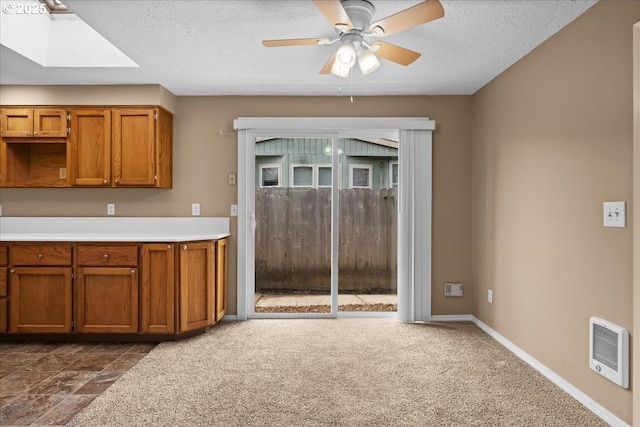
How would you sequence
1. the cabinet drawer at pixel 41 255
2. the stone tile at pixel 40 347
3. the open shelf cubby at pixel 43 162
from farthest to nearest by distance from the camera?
the open shelf cubby at pixel 43 162 < the cabinet drawer at pixel 41 255 < the stone tile at pixel 40 347

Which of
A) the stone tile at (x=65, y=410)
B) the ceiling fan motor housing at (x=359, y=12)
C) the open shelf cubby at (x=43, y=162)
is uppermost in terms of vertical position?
the ceiling fan motor housing at (x=359, y=12)

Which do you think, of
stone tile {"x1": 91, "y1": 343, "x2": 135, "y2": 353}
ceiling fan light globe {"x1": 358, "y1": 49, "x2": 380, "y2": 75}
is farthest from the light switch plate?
stone tile {"x1": 91, "y1": 343, "x2": 135, "y2": 353}

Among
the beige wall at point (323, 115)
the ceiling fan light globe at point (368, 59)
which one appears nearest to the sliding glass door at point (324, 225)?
the beige wall at point (323, 115)

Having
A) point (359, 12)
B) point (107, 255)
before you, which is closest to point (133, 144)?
point (107, 255)

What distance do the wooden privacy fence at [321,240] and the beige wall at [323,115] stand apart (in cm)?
36

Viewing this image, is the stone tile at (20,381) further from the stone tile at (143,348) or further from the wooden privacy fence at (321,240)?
the wooden privacy fence at (321,240)

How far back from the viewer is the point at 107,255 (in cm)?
348

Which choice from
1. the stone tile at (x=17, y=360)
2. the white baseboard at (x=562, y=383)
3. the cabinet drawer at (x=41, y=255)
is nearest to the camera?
the white baseboard at (x=562, y=383)

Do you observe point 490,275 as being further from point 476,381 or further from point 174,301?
point 174,301

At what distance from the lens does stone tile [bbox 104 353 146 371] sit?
117 inches

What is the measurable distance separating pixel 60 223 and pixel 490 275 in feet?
13.7

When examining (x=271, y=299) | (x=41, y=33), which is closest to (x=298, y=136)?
(x=271, y=299)

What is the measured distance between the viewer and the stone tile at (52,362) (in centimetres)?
296

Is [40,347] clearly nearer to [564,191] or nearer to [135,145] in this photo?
[135,145]
